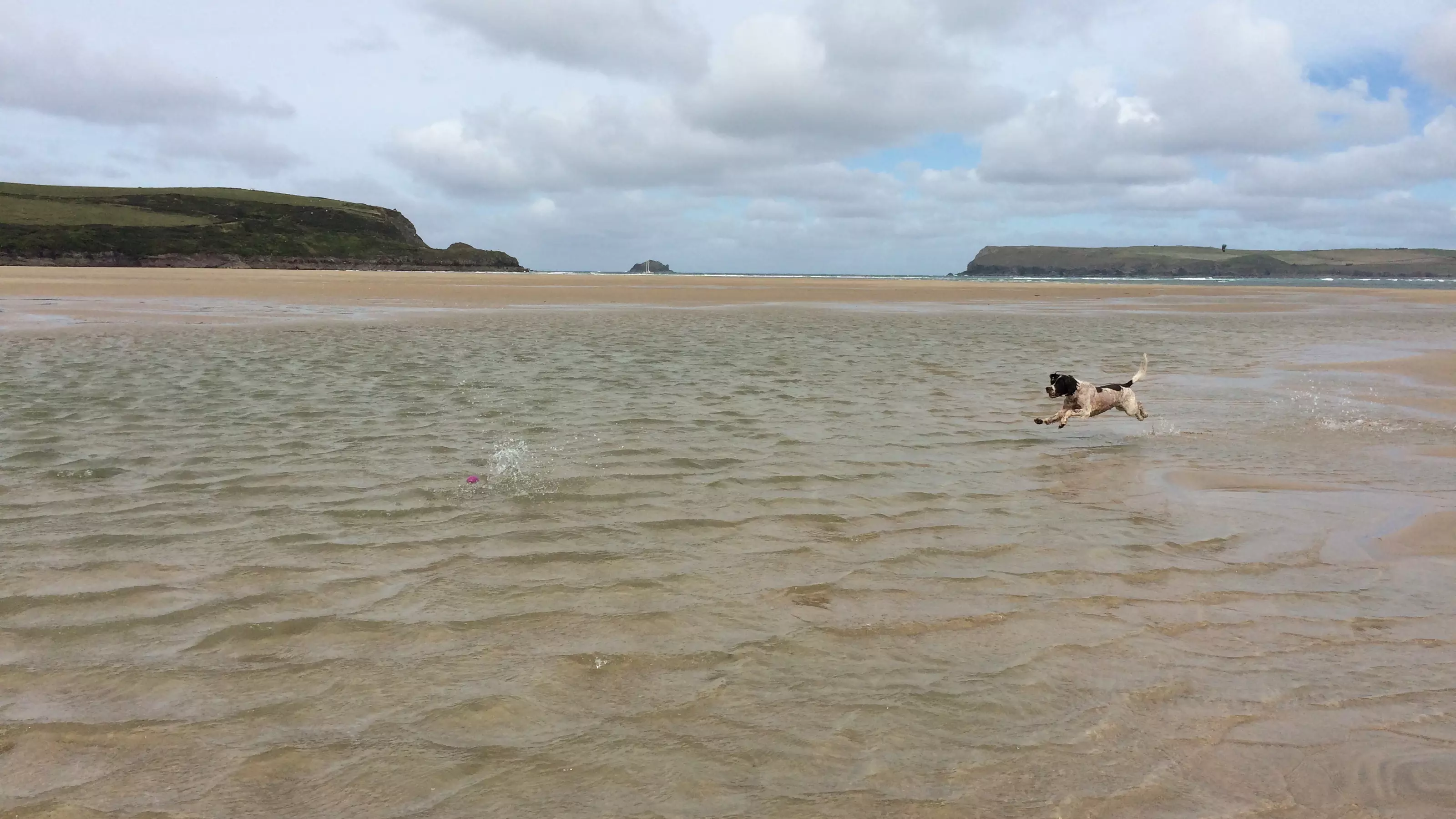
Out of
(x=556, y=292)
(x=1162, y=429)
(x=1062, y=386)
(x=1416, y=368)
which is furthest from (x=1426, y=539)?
(x=556, y=292)

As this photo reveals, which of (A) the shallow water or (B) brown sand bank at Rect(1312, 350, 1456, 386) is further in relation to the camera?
(B) brown sand bank at Rect(1312, 350, 1456, 386)

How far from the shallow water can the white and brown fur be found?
37 cm

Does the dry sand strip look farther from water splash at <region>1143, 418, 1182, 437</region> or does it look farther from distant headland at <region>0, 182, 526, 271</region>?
distant headland at <region>0, 182, 526, 271</region>

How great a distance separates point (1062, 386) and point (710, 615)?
7.57m

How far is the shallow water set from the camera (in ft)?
10.8

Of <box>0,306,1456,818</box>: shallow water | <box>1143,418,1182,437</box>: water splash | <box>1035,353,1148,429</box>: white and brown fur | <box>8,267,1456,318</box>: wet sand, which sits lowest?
<box>0,306,1456,818</box>: shallow water

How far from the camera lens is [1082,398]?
10711mm

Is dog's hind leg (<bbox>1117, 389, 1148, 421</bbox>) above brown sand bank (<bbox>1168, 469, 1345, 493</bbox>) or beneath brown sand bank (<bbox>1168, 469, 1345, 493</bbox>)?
above

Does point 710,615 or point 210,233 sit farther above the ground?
point 210,233

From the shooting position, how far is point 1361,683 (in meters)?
4.14

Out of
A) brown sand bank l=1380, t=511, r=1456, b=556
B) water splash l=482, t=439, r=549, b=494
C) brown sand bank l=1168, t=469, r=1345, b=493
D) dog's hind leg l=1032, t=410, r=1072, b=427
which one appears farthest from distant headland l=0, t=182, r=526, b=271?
brown sand bank l=1380, t=511, r=1456, b=556

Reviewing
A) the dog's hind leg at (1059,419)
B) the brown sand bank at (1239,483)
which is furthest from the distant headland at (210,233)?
the brown sand bank at (1239,483)

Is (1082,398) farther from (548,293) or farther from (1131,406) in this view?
(548,293)

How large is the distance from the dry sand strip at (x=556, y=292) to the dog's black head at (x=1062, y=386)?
29.7 m
